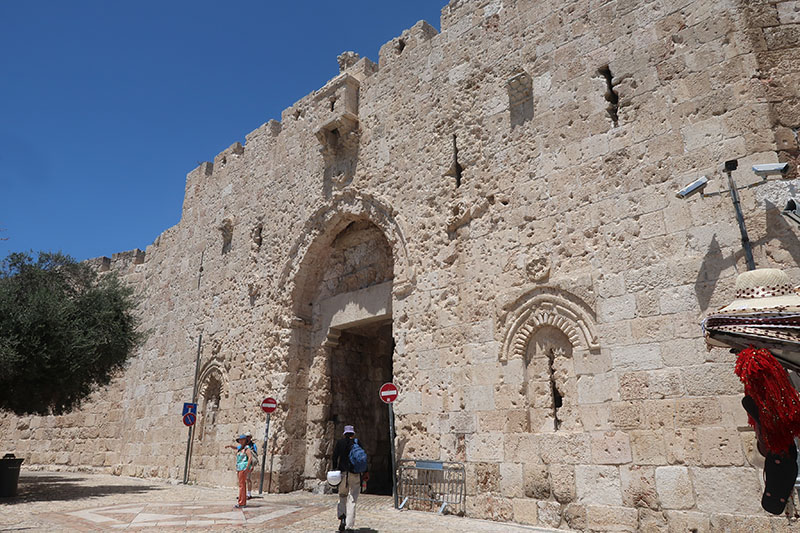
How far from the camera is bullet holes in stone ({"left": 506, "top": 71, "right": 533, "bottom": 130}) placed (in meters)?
7.87

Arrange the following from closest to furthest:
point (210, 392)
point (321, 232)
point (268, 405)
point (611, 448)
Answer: point (611, 448) → point (268, 405) → point (321, 232) → point (210, 392)

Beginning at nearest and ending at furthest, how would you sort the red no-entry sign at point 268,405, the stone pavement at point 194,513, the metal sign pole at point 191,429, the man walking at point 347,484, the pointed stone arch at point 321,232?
1. the man walking at point 347,484
2. the stone pavement at point 194,513
3. the pointed stone arch at point 321,232
4. the red no-entry sign at point 268,405
5. the metal sign pole at point 191,429

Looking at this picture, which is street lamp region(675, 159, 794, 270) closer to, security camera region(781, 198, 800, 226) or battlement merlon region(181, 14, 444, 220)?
security camera region(781, 198, 800, 226)

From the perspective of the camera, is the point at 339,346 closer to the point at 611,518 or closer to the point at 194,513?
the point at 194,513

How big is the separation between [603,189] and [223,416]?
849cm

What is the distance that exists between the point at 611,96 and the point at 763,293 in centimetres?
416

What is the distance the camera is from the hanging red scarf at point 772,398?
9.95 feet

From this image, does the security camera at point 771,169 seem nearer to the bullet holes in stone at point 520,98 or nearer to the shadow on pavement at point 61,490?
the bullet holes in stone at point 520,98

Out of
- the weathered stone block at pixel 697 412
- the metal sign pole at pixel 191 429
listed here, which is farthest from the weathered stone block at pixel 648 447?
the metal sign pole at pixel 191 429

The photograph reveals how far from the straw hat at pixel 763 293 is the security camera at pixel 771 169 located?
6.47ft

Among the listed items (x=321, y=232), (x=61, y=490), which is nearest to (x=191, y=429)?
(x=61, y=490)

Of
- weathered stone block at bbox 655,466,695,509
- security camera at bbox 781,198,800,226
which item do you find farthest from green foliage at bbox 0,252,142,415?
security camera at bbox 781,198,800,226

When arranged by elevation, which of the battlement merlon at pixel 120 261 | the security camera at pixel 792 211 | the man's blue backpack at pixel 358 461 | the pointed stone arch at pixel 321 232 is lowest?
the man's blue backpack at pixel 358 461

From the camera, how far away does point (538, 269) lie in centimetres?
710
